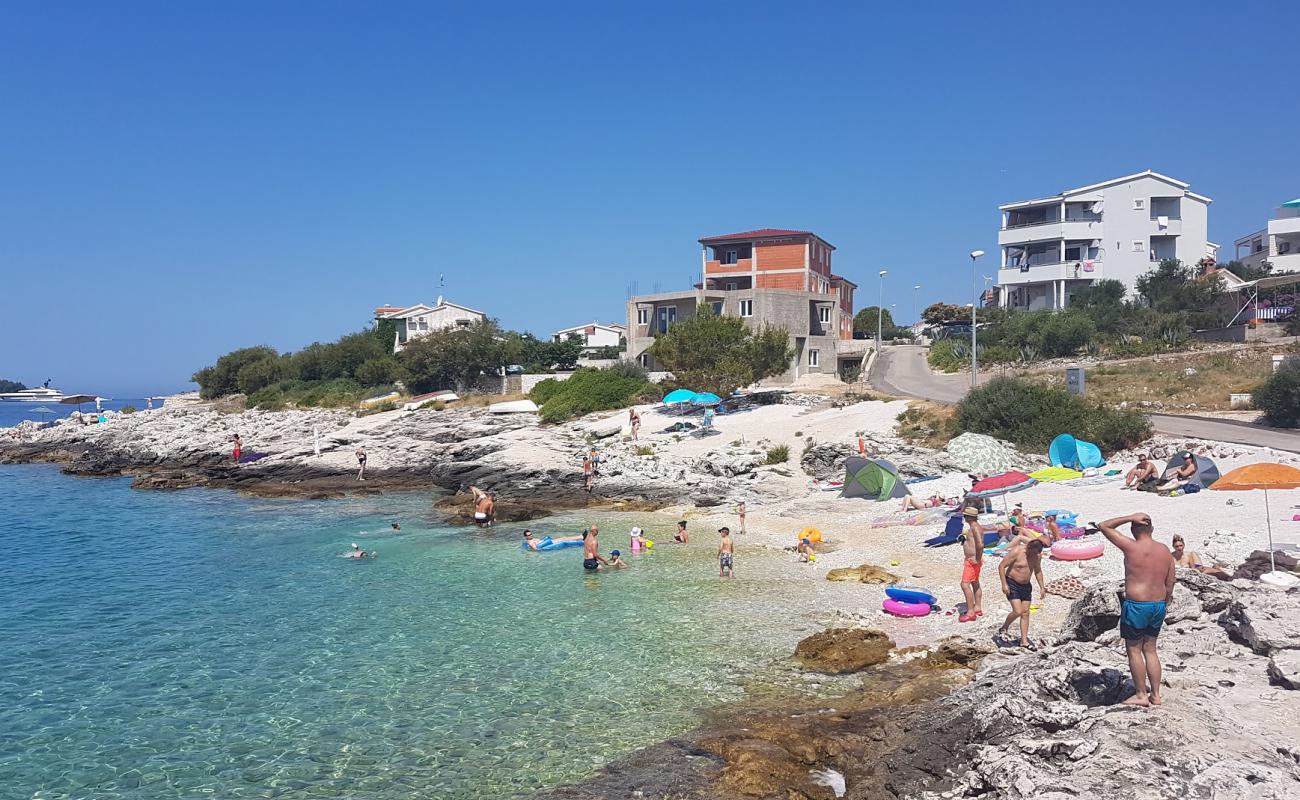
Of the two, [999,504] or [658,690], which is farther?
[999,504]

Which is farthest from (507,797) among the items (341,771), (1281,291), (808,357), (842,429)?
(1281,291)

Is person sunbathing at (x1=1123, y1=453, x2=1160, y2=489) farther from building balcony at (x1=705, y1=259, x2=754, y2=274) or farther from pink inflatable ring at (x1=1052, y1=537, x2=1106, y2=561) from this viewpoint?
building balcony at (x1=705, y1=259, x2=754, y2=274)

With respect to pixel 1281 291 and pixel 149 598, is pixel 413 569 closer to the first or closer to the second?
pixel 149 598

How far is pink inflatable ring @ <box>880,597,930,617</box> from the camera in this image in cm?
Answer: 1380

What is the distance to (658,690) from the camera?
37.6 feet

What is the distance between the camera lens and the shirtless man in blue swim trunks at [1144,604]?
7.78m

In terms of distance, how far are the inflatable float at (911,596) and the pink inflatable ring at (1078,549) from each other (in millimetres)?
3180

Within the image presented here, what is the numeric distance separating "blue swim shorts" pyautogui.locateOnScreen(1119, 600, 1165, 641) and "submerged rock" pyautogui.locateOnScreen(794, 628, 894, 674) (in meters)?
4.48

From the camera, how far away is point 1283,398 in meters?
27.8

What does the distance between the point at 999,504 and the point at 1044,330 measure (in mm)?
33637

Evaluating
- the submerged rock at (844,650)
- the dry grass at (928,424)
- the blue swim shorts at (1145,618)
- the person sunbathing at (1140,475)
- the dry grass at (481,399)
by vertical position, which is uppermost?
the dry grass at (481,399)

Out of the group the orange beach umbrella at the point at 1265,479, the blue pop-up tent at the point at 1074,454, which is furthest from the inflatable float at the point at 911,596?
the blue pop-up tent at the point at 1074,454

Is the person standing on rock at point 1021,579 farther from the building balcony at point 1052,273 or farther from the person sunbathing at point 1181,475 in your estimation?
the building balcony at point 1052,273

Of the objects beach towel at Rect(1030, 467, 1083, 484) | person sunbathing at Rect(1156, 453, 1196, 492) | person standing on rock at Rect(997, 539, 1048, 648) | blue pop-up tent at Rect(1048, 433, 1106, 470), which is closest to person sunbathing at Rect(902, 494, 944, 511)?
beach towel at Rect(1030, 467, 1083, 484)
